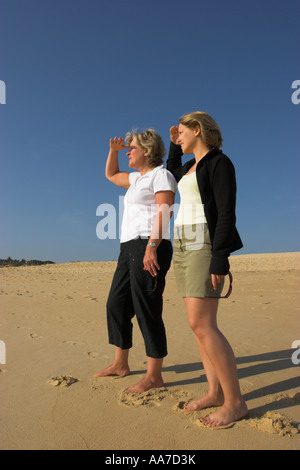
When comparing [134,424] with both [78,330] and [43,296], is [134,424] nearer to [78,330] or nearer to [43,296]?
[78,330]

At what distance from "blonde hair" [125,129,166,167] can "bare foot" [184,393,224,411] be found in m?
1.94

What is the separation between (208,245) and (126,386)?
149cm

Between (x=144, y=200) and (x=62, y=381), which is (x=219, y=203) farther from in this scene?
(x=62, y=381)

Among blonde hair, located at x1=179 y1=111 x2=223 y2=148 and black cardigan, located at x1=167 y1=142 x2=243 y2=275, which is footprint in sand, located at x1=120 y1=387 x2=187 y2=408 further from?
blonde hair, located at x1=179 y1=111 x2=223 y2=148

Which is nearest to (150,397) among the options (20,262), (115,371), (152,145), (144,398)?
(144,398)

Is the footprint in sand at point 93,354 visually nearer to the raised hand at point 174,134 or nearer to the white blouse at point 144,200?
the white blouse at point 144,200

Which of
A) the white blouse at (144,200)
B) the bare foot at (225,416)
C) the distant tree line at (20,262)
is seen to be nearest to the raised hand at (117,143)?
the white blouse at (144,200)

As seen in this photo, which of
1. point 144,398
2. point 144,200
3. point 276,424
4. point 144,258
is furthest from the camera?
point 144,200

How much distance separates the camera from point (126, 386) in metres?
3.06

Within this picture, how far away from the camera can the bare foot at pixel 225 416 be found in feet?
7.50

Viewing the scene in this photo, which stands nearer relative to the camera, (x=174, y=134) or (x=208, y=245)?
(x=208, y=245)

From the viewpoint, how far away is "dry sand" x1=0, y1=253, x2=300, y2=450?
2.19 meters

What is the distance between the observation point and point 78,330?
5070 millimetres
